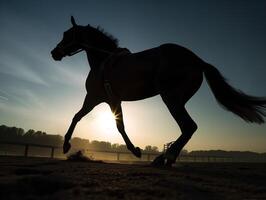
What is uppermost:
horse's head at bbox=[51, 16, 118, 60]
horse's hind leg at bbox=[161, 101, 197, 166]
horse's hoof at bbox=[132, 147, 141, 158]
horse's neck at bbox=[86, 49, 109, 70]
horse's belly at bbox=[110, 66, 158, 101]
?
horse's head at bbox=[51, 16, 118, 60]

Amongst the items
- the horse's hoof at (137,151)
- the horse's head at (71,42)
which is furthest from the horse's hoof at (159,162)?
the horse's head at (71,42)

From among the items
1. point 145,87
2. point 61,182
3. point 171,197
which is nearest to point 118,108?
point 145,87

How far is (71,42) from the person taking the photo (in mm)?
8703

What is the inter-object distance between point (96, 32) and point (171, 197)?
22.3ft

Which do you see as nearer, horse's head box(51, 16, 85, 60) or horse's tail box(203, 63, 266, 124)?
horse's tail box(203, 63, 266, 124)

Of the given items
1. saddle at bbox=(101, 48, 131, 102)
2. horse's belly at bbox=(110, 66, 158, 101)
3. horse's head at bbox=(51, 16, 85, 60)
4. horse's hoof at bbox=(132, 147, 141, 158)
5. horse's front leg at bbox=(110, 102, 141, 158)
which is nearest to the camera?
horse's belly at bbox=(110, 66, 158, 101)

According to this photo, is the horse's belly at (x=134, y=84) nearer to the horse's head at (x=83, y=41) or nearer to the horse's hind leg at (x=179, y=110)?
the horse's hind leg at (x=179, y=110)

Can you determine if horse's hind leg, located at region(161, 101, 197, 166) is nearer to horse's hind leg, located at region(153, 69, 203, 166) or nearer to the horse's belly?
horse's hind leg, located at region(153, 69, 203, 166)

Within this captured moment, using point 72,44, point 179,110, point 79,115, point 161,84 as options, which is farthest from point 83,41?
point 179,110

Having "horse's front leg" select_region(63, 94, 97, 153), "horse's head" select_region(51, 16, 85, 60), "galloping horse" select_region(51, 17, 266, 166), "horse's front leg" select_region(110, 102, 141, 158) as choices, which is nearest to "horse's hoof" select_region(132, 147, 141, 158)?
"galloping horse" select_region(51, 17, 266, 166)

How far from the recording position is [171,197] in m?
2.36

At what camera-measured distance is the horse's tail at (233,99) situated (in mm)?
6383

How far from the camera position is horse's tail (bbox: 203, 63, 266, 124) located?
6.38m

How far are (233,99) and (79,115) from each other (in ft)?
12.5
